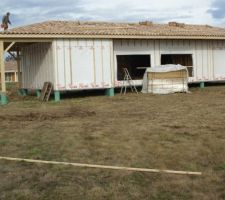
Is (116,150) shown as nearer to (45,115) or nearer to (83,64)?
(45,115)

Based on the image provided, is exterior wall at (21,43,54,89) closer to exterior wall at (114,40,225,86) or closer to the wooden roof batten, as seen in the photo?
the wooden roof batten

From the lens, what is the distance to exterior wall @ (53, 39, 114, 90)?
19.4 meters

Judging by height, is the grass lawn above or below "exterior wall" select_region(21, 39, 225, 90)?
below

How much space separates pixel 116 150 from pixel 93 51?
480 inches

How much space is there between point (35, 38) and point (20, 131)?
28.6 ft

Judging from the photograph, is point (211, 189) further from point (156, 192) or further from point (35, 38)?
point (35, 38)

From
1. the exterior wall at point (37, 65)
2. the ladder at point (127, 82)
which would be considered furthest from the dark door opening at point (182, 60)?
the exterior wall at point (37, 65)

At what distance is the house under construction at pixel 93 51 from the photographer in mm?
19328

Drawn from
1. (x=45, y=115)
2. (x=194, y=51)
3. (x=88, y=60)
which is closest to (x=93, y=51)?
(x=88, y=60)

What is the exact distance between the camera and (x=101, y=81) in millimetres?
20422

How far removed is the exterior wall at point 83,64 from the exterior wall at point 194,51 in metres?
0.85

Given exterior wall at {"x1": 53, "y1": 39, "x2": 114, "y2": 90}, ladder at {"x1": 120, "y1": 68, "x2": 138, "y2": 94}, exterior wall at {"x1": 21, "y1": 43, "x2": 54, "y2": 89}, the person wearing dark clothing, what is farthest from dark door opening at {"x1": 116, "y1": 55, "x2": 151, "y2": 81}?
the person wearing dark clothing

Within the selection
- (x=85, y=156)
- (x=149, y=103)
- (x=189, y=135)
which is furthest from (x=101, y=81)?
(x=85, y=156)

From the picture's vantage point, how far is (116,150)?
8.45 metres
